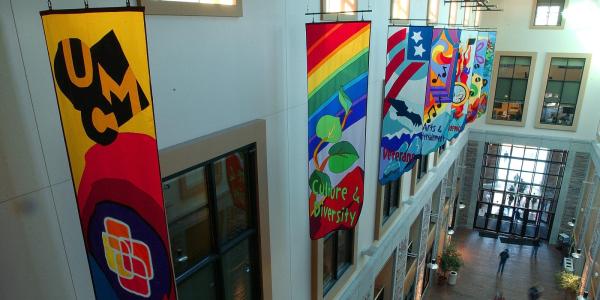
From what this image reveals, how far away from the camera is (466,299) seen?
16.0 m

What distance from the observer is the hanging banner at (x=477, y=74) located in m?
11.8

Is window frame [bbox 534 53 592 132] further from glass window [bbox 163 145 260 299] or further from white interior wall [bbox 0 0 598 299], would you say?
glass window [bbox 163 145 260 299]

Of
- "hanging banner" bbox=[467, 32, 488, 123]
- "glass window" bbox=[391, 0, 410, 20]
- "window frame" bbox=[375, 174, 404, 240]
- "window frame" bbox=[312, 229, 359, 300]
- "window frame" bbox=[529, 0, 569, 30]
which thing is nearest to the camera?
"window frame" bbox=[312, 229, 359, 300]

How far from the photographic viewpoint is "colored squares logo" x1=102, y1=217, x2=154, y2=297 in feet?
8.22

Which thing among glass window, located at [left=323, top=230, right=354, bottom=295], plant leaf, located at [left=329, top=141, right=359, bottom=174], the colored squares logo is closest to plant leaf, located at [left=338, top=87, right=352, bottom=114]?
plant leaf, located at [left=329, top=141, right=359, bottom=174]

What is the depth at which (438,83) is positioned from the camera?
315 inches

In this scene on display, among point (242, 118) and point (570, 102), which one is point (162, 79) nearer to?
point (242, 118)

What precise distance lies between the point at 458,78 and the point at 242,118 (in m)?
7.53

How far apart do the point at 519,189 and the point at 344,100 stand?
769 inches

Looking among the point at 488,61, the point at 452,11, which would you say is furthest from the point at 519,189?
the point at 452,11

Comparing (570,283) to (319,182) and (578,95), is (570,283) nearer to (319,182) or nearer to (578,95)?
(578,95)

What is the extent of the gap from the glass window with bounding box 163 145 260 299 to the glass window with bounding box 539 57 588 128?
18.7 meters

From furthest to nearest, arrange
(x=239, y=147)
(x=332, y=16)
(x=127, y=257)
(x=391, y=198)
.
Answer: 1. (x=391, y=198)
2. (x=332, y=16)
3. (x=239, y=147)
4. (x=127, y=257)

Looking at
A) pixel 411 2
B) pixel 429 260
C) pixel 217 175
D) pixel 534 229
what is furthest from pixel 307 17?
pixel 534 229
